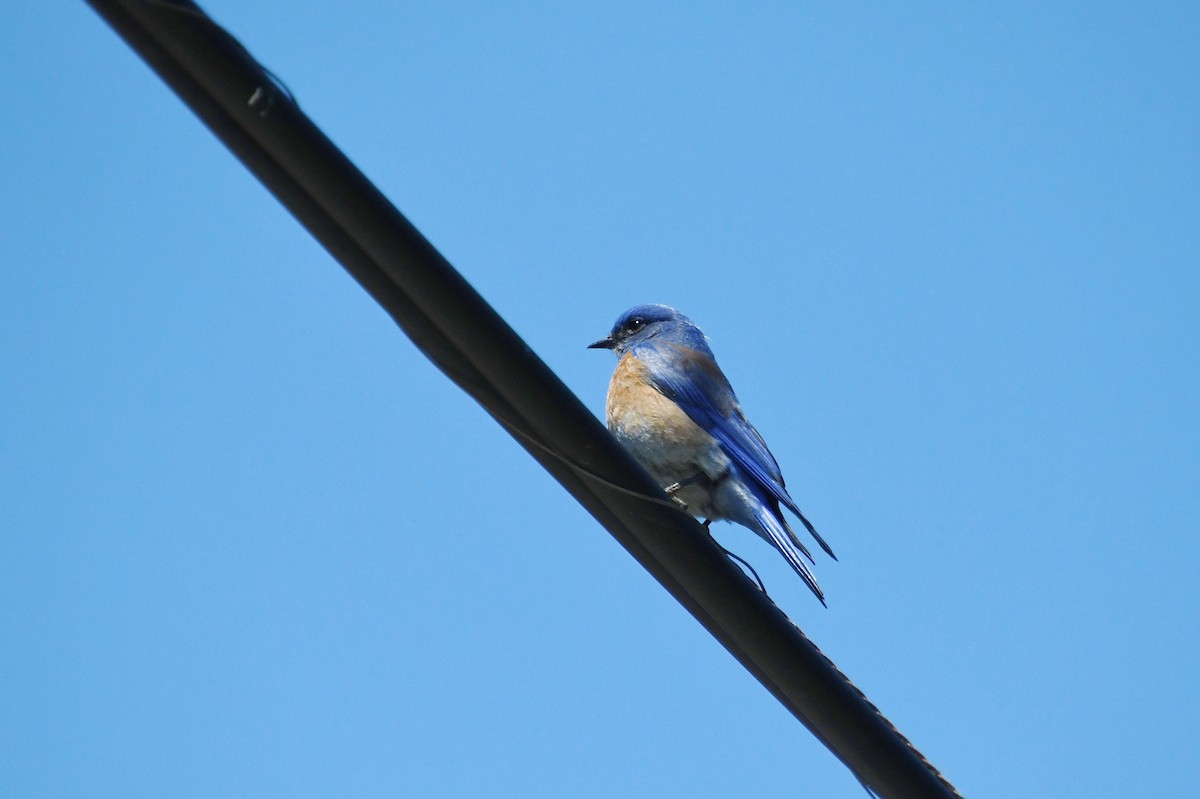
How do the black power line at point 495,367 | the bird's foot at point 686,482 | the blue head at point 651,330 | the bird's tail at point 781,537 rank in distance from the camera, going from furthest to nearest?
the blue head at point 651,330, the bird's foot at point 686,482, the bird's tail at point 781,537, the black power line at point 495,367

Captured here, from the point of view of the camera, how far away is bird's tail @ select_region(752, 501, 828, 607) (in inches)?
193

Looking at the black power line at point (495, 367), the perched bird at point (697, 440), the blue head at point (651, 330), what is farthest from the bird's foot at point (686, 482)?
the black power line at point (495, 367)

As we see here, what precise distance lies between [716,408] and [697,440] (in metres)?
0.31

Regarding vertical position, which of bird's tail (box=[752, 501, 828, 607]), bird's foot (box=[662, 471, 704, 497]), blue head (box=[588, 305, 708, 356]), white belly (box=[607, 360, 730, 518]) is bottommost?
bird's tail (box=[752, 501, 828, 607])

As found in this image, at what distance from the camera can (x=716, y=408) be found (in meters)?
6.19

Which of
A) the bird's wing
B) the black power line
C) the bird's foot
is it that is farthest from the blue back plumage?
the black power line

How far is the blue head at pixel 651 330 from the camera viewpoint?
7.34 m

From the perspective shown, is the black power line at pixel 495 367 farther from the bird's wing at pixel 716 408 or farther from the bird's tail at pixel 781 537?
the bird's wing at pixel 716 408

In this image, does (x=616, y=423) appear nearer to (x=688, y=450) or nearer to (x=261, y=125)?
(x=688, y=450)

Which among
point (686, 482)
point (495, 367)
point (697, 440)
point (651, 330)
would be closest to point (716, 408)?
point (697, 440)

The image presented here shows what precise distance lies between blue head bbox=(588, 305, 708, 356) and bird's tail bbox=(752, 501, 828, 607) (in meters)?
1.81

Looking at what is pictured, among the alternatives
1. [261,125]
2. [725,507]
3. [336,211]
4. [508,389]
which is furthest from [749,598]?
[725,507]

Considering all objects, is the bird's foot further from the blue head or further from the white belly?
the blue head

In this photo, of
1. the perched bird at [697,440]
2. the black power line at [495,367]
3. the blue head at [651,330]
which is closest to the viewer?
the black power line at [495,367]
